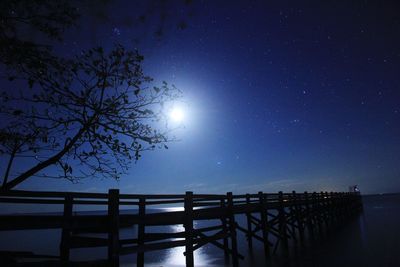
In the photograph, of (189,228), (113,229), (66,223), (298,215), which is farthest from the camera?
(298,215)

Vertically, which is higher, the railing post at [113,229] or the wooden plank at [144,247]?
the railing post at [113,229]

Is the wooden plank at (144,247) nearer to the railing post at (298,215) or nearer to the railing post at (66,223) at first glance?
the railing post at (66,223)

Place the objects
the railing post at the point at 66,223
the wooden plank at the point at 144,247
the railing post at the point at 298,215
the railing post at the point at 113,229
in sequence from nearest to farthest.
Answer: the railing post at the point at 66,223 → the railing post at the point at 113,229 → the wooden plank at the point at 144,247 → the railing post at the point at 298,215

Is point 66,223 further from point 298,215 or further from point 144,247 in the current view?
point 298,215

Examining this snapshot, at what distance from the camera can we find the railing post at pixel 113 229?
5.44 metres

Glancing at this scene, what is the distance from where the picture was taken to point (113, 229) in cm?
554

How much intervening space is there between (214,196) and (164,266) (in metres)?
10.7

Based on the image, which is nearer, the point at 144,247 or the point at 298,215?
the point at 144,247

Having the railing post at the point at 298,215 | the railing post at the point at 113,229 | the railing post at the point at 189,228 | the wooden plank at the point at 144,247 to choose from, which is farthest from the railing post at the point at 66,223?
the railing post at the point at 298,215

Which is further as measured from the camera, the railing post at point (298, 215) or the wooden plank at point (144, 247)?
the railing post at point (298, 215)

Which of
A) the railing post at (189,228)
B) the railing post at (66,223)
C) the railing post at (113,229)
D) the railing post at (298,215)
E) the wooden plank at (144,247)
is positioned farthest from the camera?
the railing post at (298,215)

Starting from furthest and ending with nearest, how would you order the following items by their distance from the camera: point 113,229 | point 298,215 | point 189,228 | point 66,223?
point 298,215 < point 189,228 < point 113,229 < point 66,223

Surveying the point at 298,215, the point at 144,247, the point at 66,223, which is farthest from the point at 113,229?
the point at 298,215

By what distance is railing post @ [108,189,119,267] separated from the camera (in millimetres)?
5441
